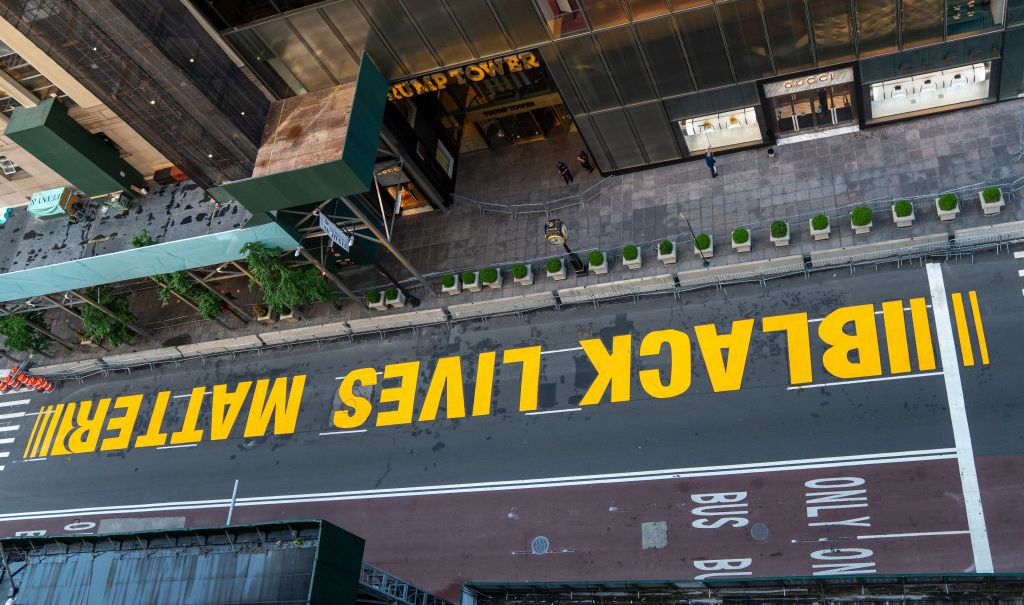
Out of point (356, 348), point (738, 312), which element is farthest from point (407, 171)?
point (738, 312)

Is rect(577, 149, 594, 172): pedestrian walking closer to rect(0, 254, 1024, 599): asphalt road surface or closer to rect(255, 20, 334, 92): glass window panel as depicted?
rect(0, 254, 1024, 599): asphalt road surface

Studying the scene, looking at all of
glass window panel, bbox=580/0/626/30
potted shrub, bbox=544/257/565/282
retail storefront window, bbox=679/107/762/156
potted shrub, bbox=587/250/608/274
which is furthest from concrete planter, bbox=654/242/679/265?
glass window panel, bbox=580/0/626/30

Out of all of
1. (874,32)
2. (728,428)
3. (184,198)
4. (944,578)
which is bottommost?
(944,578)

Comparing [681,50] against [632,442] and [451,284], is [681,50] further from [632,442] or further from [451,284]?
[632,442]

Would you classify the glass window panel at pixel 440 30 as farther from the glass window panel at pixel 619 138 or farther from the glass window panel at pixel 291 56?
the glass window panel at pixel 619 138

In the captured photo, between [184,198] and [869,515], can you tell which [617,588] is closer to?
[869,515]

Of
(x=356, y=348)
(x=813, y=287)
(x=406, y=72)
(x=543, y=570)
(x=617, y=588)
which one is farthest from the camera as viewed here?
(x=356, y=348)

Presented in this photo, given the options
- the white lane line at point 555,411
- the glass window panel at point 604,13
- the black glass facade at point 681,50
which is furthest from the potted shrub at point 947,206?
the white lane line at point 555,411
